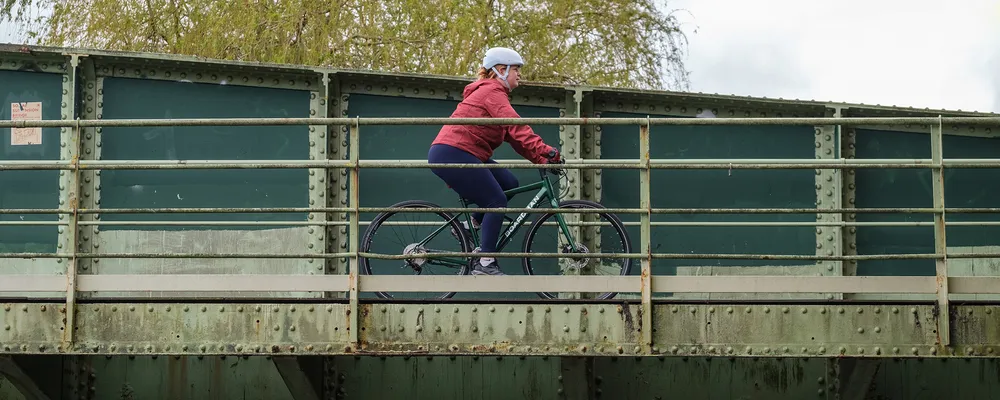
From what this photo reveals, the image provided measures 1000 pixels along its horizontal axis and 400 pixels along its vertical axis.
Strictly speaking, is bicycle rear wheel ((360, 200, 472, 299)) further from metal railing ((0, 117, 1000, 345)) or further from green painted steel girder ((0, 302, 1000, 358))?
metal railing ((0, 117, 1000, 345))

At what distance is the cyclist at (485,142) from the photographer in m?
7.87

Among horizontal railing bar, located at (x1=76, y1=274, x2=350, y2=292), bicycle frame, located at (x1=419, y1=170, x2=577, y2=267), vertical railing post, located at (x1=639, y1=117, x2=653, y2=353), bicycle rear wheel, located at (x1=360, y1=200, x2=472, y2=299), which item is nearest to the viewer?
vertical railing post, located at (x1=639, y1=117, x2=653, y2=353)

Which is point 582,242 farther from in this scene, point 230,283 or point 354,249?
point 230,283

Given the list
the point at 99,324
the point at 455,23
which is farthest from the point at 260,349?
the point at 455,23

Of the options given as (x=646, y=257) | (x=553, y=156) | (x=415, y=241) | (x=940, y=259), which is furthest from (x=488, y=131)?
(x=940, y=259)

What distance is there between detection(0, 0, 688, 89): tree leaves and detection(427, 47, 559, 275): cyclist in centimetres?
800

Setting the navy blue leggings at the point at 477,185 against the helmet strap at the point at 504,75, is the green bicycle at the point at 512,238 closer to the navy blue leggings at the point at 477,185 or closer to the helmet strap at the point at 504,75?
the navy blue leggings at the point at 477,185

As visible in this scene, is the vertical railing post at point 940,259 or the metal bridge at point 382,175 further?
the metal bridge at point 382,175

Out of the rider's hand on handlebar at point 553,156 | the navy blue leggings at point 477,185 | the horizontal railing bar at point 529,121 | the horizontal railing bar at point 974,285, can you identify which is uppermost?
the horizontal railing bar at point 529,121

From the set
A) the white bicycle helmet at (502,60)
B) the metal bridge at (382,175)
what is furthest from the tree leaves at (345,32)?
the white bicycle helmet at (502,60)

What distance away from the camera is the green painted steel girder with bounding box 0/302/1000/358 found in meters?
7.05

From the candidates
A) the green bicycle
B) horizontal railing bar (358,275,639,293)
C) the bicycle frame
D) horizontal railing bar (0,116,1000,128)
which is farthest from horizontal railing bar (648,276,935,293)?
the bicycle frame

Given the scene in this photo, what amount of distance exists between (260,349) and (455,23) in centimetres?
963

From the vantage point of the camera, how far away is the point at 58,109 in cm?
1017
